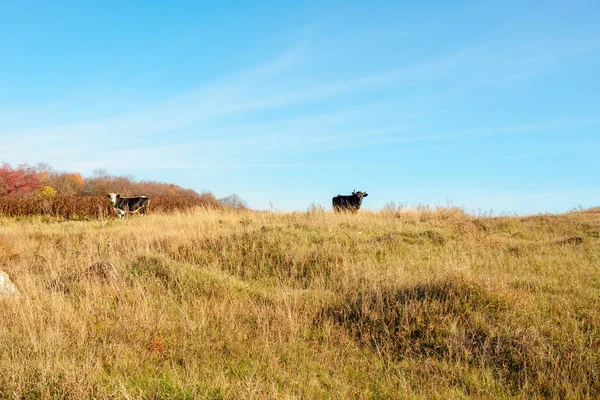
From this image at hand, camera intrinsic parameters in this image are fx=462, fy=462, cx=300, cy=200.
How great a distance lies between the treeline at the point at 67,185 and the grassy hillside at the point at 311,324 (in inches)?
1029

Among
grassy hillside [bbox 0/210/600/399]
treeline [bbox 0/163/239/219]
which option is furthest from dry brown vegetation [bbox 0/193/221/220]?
grassy hillside [bbox 0/210/600/399]

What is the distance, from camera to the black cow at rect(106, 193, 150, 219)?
79.5 feet

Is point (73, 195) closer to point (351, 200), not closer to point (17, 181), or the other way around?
point (17, 181)

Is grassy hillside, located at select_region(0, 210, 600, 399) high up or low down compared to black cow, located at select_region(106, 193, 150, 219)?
down

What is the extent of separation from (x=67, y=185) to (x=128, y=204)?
23091 millimetres

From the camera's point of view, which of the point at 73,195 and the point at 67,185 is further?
the point at 67,185

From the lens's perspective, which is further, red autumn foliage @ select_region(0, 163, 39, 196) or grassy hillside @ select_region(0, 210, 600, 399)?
red autumn foliage @ select_region(0, 163, 39, 196)

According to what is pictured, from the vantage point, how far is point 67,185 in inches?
1736

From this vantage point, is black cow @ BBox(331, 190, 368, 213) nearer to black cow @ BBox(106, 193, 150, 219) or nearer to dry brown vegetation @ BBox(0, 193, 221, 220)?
dry brown vegetation @ BBox(0, 193, 221, 220)

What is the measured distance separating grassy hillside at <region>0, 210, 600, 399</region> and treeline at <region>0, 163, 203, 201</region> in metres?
26.1

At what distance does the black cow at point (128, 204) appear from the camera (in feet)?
79.5

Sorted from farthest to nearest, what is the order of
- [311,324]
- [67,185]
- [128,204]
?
[67,185]
[128,204]
[311,324]

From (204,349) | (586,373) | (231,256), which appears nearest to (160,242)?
(231,256)

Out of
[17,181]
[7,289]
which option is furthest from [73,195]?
[7,289]
